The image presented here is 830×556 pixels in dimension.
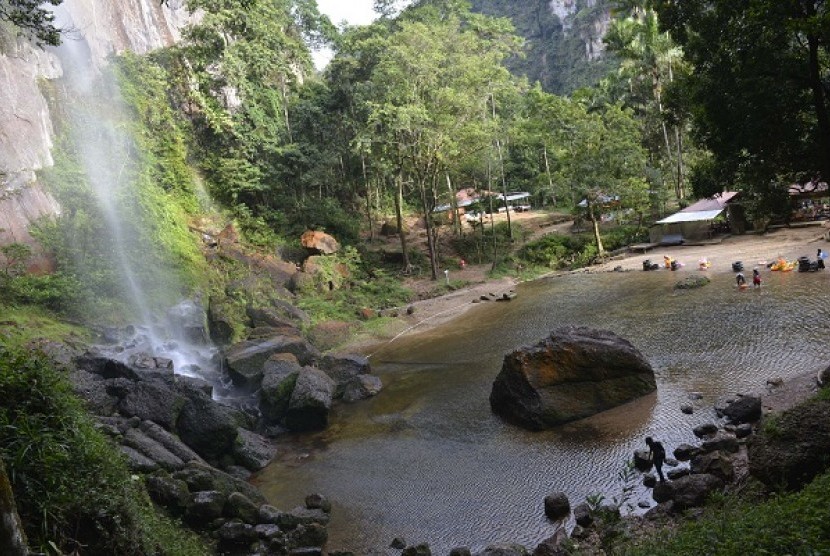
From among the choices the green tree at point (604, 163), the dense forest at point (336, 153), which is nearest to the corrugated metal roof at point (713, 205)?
the dense forest at point (336, 153)

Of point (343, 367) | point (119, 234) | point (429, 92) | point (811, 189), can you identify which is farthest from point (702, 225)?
point (119, 234)

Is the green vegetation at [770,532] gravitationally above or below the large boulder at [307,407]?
above

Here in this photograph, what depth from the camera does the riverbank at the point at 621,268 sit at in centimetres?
2872

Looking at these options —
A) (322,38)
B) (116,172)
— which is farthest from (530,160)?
(116,172)

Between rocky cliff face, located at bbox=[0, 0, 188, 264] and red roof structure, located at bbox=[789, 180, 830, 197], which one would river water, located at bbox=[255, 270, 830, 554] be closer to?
red roof structure, located at bbox=[789, 180, 830, 197]

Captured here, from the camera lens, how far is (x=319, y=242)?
124 feet

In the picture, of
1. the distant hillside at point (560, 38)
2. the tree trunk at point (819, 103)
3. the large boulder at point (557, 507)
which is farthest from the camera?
the distant hillside at point (560, 38)

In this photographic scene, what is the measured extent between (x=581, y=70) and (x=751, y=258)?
81405 mm

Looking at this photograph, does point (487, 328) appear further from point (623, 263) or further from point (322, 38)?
point (322, 38)

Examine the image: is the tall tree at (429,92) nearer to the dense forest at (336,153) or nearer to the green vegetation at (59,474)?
the dense forest at (336,153)

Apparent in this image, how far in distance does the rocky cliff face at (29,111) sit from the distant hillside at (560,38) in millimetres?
81020

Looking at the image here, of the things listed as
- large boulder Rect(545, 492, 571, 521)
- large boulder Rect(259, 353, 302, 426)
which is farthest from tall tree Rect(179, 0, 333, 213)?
large boulder Rect(545, 492, 571, 521)

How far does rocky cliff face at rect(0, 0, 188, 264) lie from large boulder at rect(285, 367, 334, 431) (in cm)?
1646

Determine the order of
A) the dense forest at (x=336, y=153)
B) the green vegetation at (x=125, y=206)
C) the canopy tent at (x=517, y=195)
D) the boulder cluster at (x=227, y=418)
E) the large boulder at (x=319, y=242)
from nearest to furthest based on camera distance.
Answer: the boulder cluster at (x=227, y=418) < the green vegetation at (x=125, y=206) < the dense forest at (x=336, y=153) < the large boulder at (x=319, y=242) < the canopy tent at (x=517, y=195)
